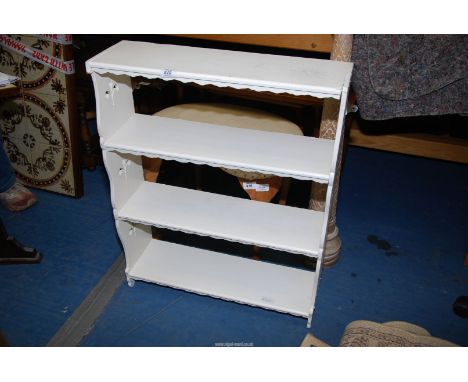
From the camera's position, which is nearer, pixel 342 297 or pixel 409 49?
pixel 409 49

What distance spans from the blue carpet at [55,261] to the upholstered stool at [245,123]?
0.58 m

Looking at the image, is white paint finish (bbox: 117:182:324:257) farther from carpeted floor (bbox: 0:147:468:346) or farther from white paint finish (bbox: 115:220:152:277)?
carpeted floor (bbox: 0:147:468:346)

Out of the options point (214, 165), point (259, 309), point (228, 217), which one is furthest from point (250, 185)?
point (259, 309)

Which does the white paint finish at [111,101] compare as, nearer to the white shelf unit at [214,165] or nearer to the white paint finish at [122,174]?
the white shelf unit at [214,165]

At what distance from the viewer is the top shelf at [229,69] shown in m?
1.59

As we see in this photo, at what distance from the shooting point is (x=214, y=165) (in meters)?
1.85

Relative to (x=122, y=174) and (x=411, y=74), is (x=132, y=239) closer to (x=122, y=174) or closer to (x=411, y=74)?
(x=122, y=174)

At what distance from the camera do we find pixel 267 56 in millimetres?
1835

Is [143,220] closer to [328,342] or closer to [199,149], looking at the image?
[199,149]

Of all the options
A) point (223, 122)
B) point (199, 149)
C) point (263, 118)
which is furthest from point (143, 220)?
point (263, 118)

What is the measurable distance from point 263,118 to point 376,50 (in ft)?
2.24

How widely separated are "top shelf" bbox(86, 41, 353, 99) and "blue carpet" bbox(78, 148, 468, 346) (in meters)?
1.19

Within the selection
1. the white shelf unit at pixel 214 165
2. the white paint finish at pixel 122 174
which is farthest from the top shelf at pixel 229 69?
the white paint finish at pixel 122 174

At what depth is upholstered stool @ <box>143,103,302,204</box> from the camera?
90.4 inches
